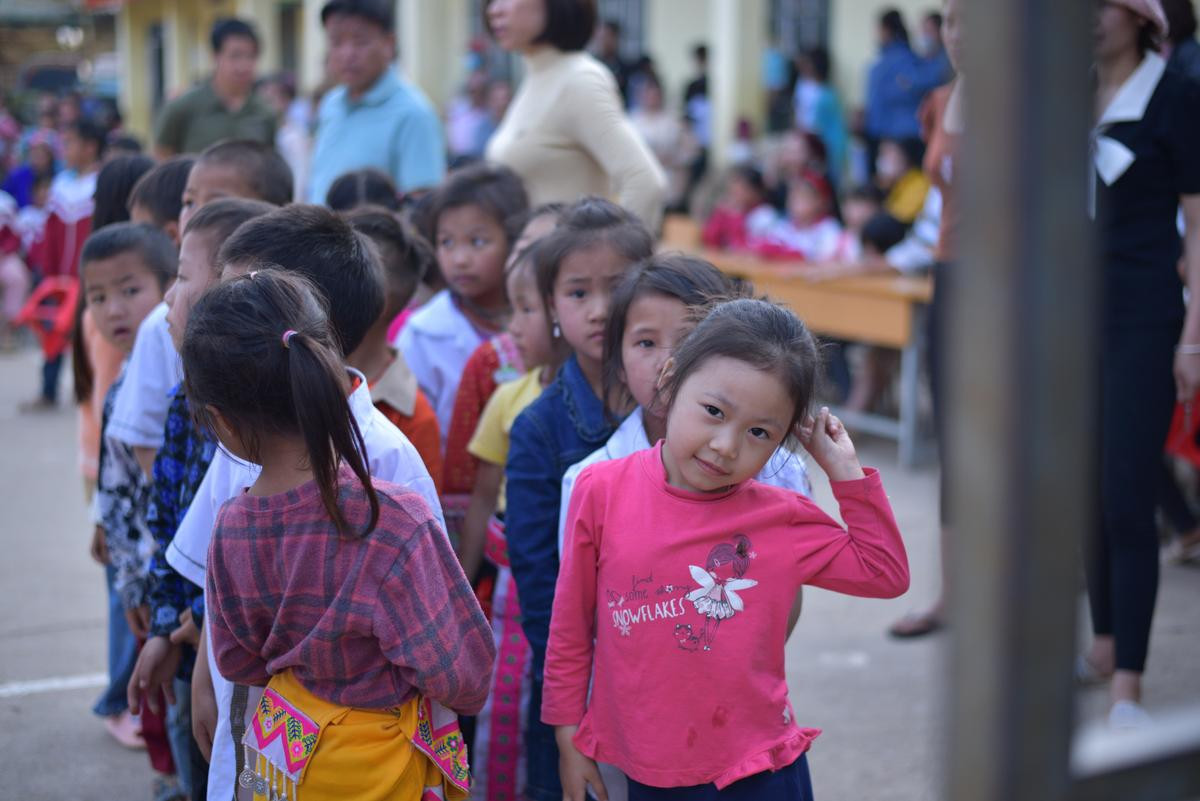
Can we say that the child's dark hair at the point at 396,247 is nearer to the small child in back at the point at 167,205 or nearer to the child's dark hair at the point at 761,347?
the small child in back at the point at 167,205

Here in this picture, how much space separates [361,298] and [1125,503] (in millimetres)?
1976

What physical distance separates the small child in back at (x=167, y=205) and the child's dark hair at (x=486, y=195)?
424 mm

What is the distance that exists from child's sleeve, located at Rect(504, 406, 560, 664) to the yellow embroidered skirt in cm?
43

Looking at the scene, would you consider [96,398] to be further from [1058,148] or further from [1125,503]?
[1058,148]

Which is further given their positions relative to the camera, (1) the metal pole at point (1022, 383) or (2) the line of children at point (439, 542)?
(2) the line of children at point (439, 542)

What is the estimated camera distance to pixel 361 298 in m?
2.32

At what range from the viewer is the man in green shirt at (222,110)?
512 cm

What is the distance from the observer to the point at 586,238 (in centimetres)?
266

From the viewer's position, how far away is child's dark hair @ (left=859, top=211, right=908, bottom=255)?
761 cm

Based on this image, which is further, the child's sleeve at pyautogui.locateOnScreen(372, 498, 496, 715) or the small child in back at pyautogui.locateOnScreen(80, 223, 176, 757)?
the small child in back at pyautogui.locateOnScreen(80, 223, 176, 757)

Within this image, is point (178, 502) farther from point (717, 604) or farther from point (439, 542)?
point (717, 604)

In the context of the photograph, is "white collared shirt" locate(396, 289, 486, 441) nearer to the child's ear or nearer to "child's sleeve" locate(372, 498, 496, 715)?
the child's ear

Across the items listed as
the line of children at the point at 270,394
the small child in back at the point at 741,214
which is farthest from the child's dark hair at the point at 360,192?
the small child in back at the point at 741,214

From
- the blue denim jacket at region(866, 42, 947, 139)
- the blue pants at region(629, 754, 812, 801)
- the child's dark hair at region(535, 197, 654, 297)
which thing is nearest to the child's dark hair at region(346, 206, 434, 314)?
the child's dark hair at region(535, 197, 654, 297)
